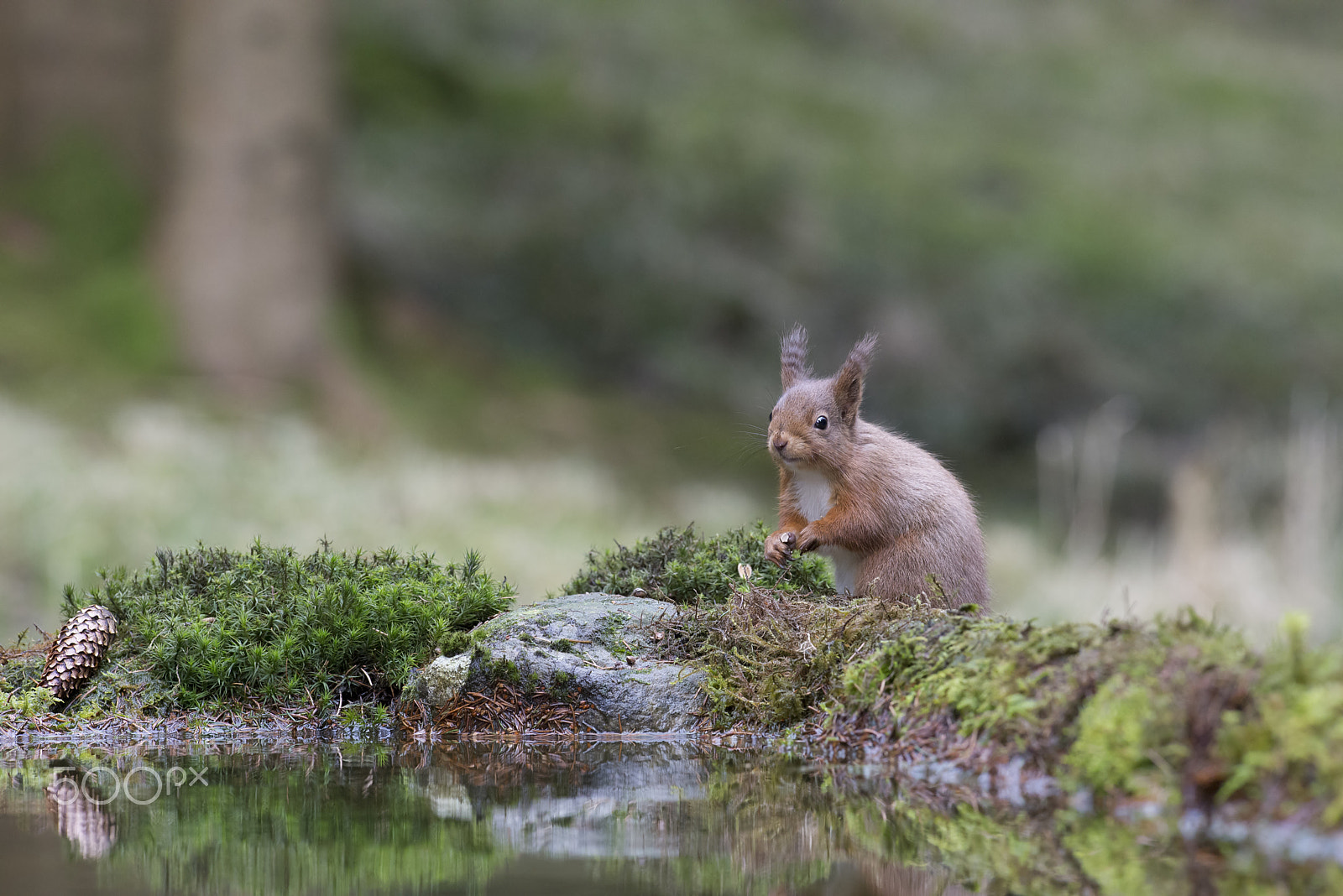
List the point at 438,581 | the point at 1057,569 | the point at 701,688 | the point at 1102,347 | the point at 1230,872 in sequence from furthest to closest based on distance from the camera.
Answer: the point at 1102,347, the point at 1057,569, the point at 438,581, the point at 701,688, the point at 1230,872

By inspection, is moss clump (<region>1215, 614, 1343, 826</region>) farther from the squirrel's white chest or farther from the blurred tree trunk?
the blurred tree trunk

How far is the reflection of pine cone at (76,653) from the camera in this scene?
434 cm

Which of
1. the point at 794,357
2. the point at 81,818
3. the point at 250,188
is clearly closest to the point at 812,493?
the point at 794,357

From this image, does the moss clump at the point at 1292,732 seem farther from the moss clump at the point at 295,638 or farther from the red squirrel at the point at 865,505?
the moss clump at the point at 295,638

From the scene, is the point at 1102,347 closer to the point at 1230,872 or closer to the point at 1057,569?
the point at 1057,569

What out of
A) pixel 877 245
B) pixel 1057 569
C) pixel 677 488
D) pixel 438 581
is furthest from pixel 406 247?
pixel 438 581

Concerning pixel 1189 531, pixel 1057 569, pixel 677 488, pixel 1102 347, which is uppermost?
pixel 1102 347

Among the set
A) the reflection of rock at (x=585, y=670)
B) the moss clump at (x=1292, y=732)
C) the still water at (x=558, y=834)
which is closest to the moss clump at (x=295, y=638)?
the reflection of rock at (x=585, y=670)

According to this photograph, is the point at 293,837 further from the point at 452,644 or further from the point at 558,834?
the point at 452,644

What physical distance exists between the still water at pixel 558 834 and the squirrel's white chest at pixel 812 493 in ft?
3.97

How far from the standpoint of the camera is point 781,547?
4.56 metres

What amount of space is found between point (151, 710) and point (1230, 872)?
Answer: 326 centimetres

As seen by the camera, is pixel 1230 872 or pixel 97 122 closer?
pixel 1230 872

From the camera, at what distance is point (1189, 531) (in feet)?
30.3
